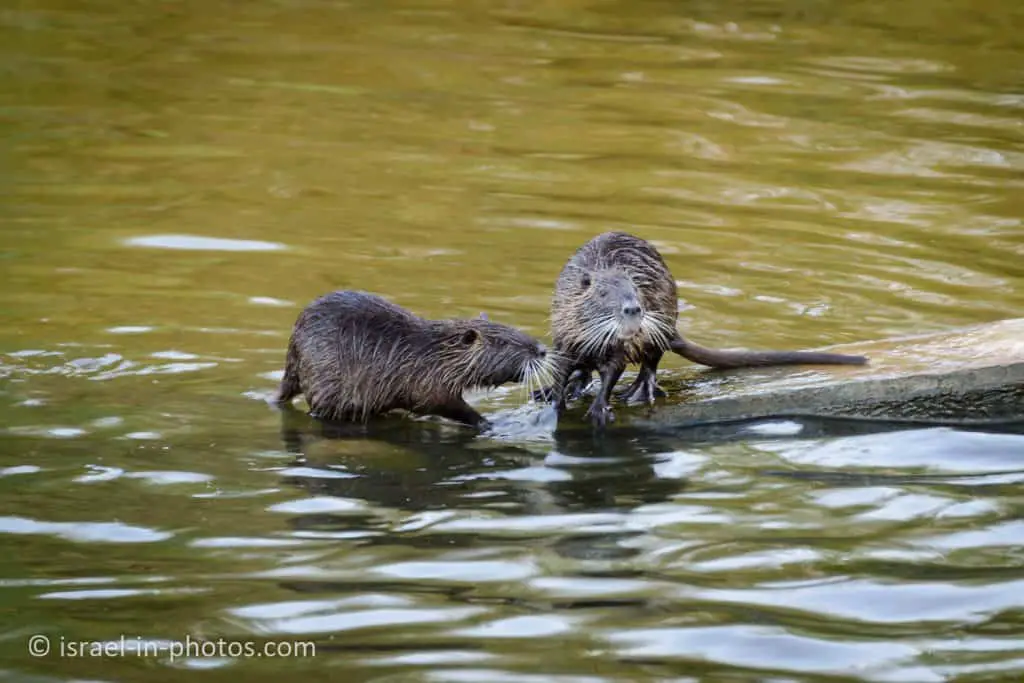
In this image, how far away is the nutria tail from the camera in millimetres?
6965

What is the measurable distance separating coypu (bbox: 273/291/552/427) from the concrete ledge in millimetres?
576

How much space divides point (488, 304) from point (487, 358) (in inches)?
73.2

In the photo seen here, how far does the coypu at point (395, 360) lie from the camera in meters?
6.83

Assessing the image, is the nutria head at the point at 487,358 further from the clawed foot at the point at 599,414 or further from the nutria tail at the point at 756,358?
the nutria tail at the point at 756,358

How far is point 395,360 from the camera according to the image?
22.7 ft

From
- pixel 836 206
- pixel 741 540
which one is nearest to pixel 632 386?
pixel 741 540

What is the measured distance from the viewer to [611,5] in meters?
16.2

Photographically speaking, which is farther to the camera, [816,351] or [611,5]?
[611,5]

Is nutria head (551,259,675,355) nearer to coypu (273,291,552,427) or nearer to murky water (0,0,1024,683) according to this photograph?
coypu (273,291,552,427)

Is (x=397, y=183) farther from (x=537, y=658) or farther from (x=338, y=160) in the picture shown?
(x=537, y=658)

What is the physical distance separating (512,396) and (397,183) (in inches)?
146
